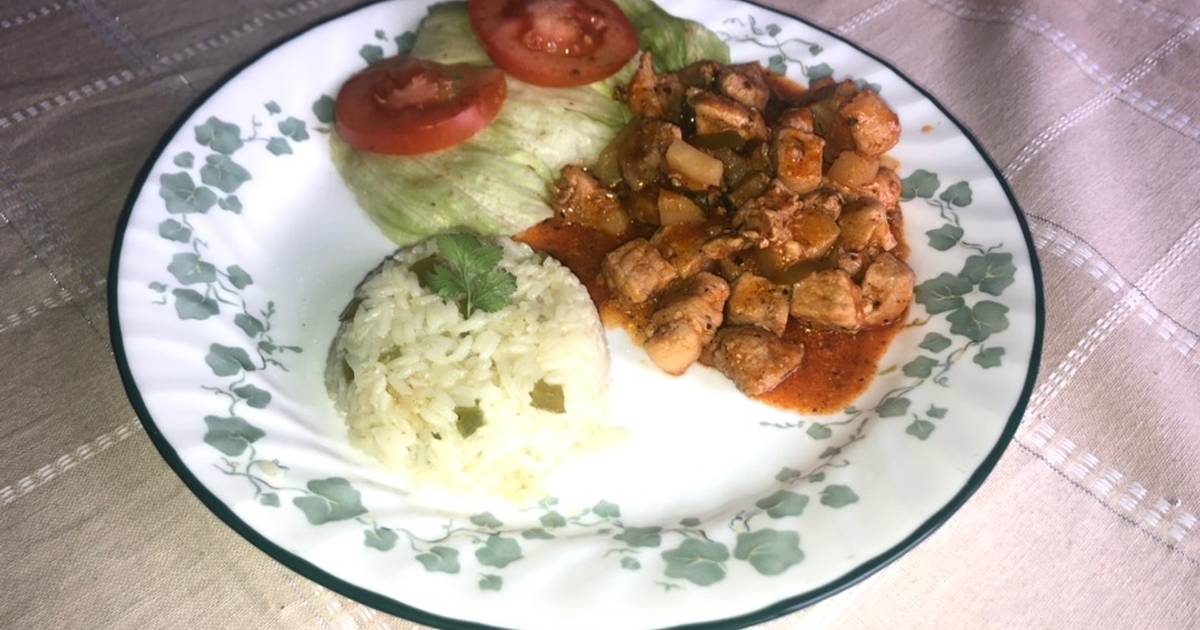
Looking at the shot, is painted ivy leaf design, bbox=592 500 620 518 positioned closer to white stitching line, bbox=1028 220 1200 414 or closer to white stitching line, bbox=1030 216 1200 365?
white stitching line, bbox=1028 220 1200 414

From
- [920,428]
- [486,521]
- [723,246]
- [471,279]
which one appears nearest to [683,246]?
[723,246]

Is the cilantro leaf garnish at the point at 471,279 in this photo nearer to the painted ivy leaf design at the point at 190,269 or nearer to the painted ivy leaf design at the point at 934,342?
the painted ivy leaf design at the point at 190,269

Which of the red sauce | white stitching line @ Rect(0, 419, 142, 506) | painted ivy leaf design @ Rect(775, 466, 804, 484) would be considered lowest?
the red sauce

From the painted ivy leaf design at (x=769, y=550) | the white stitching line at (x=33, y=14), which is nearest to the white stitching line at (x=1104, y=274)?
the painted ivy leaf design at (x=769, y=550)

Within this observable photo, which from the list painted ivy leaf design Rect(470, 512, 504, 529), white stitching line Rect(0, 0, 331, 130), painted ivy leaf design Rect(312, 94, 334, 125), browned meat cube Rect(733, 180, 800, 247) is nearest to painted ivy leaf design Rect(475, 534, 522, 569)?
painted ivy leaf design Rect(470, 512, 504, 529)

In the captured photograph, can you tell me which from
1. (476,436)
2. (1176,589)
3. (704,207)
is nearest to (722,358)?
(704,207)

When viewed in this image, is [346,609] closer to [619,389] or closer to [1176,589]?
[619,389]
